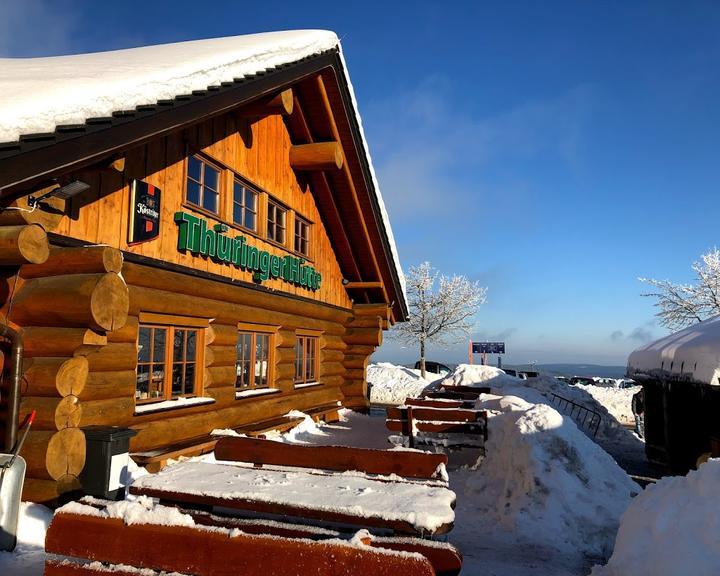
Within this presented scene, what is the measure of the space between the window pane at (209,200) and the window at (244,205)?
65cm

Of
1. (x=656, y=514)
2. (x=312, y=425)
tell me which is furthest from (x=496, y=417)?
(x=656, y=514)

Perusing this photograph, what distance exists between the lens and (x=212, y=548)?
2.47 metres

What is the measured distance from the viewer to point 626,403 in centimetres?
2436

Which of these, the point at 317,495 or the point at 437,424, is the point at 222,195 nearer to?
the point at 437,424

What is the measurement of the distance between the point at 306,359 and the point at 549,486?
7.75m

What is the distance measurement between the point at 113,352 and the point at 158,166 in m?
2.76

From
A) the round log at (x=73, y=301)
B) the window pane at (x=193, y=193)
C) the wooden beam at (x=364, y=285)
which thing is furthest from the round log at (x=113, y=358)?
the wooden beam at (x=364, y=285)

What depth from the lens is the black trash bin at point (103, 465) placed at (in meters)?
5.58

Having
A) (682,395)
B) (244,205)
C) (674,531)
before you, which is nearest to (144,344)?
(244,205)

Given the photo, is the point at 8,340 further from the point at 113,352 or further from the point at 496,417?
the point at 496,417

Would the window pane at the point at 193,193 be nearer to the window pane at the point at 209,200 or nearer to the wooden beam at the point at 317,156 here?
the window pane at the point at 209,200

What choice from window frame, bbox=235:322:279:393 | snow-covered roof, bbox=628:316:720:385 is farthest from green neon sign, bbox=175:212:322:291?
snow-covered roof, bbox=628:316:720:385

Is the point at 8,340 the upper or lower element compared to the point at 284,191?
lower

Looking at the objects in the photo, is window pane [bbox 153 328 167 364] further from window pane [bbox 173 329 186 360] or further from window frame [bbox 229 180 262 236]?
window frame [bbox 229 180 262 236]
